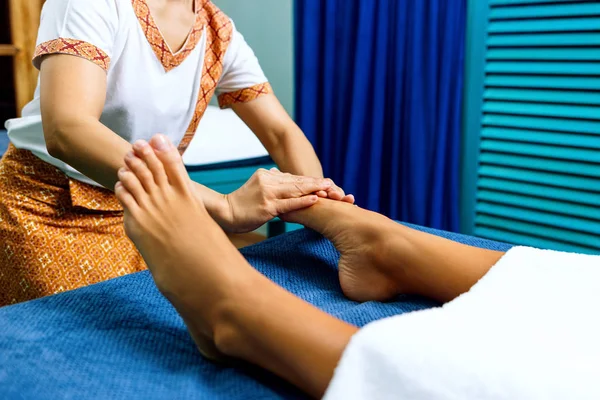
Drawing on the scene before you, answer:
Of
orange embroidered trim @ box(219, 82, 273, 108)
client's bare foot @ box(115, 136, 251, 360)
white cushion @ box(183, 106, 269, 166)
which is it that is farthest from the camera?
white cushion @ box(183, 106, 269, 166)

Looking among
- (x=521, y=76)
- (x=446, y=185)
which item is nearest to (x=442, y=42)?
(x=521, y=76)

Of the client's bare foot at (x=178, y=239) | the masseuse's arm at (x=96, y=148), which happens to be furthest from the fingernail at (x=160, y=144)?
the masseuse's arm at (x=96, y=148)

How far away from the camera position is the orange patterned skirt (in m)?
1.42

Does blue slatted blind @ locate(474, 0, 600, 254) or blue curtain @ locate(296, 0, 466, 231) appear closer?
blue slatted blind @ locate(474, 0, 600, 254)

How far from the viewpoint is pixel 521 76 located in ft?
7.45

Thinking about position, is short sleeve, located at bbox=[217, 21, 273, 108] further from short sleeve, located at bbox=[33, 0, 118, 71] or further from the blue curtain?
the blue curtain

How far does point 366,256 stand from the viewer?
112 centimetres

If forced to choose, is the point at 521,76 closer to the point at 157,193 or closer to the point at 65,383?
the point at 157,193

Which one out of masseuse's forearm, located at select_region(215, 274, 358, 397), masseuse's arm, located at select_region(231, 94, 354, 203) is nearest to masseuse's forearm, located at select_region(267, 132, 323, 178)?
Answer: masseuse's arm, located at select_region(231, 94, 354, 203)

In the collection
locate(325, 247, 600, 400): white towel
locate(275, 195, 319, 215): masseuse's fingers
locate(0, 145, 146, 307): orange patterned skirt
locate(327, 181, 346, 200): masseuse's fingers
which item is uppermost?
locate(327, 181, 346, 200): masseuse's fingers

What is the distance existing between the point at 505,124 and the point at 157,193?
169 cm

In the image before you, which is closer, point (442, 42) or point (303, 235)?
point (303, 235)

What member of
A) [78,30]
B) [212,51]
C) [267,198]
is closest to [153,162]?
[267,198]

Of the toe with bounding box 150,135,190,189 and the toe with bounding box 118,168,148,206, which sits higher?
the toe with bounding box 150,135,190,189
